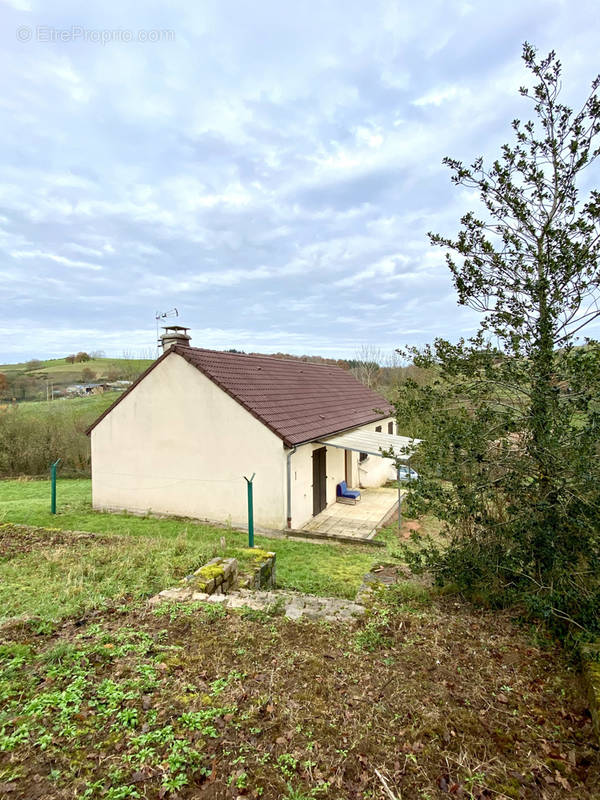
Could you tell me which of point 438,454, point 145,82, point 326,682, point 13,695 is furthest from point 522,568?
point 145,82

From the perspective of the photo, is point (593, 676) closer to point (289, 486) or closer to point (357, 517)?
point (289, 486)

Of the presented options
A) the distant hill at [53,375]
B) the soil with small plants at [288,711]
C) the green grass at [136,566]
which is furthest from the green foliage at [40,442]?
the soil with small plants at [288,711]

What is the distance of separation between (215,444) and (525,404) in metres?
10.6

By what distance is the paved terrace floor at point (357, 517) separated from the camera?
13.8m

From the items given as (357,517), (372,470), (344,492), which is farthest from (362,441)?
(372,470)

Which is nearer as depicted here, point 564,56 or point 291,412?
point 564,56

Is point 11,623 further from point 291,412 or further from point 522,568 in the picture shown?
point 291,412

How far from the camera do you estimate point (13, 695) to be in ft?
11.5

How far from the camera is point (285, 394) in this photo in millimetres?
16781

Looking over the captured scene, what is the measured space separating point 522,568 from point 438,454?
1.59 m

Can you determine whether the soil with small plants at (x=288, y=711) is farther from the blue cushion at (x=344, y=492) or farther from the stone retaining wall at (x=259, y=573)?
the blue cushion at (x=344, y=492)

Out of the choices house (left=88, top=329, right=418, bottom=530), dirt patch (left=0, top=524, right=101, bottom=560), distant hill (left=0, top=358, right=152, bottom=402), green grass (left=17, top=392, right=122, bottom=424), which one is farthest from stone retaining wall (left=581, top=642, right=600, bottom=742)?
distant hill (left=0, top=358, right=152, bottom=402)

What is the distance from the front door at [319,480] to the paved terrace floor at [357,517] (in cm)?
33

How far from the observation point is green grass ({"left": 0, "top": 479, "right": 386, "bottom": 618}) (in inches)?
220
